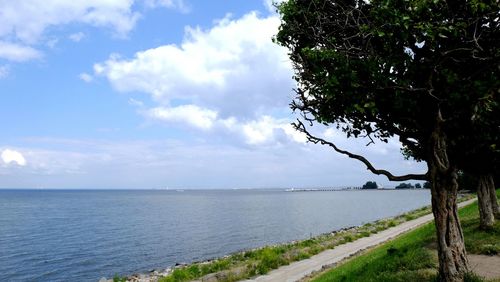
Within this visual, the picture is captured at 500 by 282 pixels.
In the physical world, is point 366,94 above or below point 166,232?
above

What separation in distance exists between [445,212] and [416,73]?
4096mm

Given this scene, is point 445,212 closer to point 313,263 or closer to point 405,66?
point 405,66

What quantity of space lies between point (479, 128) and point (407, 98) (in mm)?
2788

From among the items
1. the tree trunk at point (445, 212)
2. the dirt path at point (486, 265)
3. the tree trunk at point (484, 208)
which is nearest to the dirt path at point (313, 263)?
the tree trunk at point (484, 208)

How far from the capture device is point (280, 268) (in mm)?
28812

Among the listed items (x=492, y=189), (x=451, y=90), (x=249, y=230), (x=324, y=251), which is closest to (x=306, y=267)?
(x=324, y=251)

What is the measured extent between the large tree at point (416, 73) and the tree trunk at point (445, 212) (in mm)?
27

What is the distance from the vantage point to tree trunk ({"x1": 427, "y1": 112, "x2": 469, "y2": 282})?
471 inches

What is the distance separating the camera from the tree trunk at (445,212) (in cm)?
1195

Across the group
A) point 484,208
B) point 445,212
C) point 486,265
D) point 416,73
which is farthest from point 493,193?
point 416,73

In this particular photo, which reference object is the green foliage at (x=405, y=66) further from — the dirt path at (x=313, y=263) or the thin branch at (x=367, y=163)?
the dirt path at (x=313, y=263)

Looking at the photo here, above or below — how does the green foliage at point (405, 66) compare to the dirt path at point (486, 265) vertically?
above

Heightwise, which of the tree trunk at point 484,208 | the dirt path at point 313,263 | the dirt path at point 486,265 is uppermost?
the tree trunk at point 484,208

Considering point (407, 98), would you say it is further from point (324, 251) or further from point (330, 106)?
point (324, 251)
